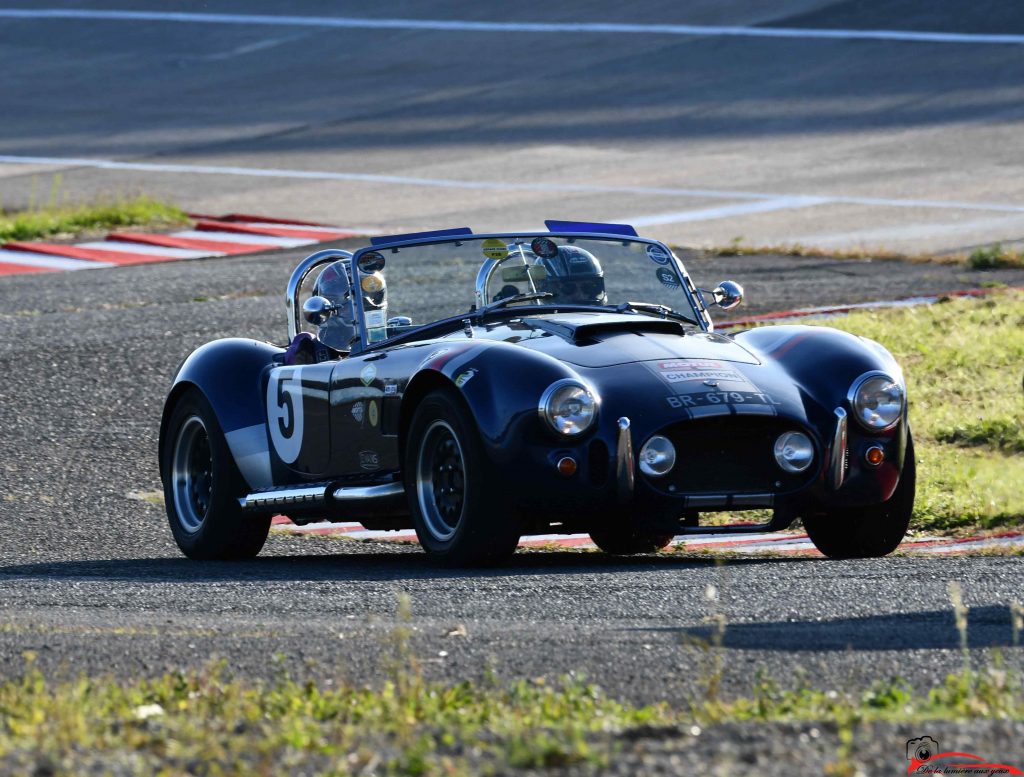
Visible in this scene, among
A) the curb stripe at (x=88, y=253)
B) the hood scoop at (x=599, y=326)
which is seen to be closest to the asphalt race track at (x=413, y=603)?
the hood scoop at (x=599, y=326)

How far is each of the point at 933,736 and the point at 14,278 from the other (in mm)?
15918

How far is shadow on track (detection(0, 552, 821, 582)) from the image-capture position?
742 cm

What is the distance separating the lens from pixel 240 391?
9148mm

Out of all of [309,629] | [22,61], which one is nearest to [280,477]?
[309,629]

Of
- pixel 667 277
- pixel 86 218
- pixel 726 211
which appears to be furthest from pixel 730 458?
pixel 86 218

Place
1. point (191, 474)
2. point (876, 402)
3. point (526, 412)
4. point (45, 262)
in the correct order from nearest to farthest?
point (526, 412) < point (876, 402) < point (191, 474) < point (45, 262)

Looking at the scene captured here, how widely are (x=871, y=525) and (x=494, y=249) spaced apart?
86.1 inches

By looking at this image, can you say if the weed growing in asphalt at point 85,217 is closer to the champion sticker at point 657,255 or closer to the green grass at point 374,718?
the champion sticker at point 657,255

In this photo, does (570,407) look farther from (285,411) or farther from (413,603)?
(285,411)

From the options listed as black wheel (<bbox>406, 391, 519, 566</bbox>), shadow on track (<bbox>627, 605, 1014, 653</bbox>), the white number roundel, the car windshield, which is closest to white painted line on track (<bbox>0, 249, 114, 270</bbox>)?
the white number roundel

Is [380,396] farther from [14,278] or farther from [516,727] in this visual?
[14,278]

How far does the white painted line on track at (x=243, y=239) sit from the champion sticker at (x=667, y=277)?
12057 millimetres

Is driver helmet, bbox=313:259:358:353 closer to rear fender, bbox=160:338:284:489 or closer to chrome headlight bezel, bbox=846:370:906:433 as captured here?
rear fender, bbox=160:338:284:489

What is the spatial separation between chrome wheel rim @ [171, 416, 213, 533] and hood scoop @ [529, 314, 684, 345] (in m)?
2.08
